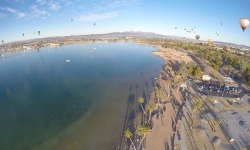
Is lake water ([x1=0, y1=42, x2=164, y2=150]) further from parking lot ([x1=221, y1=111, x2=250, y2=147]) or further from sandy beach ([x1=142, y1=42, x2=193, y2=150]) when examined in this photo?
A: parking lot ([x1=221, y1=111, x2=250, y2=147])

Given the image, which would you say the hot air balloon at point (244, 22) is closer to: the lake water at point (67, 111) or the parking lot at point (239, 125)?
the parking lot at point (239, 125)

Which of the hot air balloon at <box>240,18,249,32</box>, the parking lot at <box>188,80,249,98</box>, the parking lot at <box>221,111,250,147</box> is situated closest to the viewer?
the parking lot at <box>221,111,250,147</box>

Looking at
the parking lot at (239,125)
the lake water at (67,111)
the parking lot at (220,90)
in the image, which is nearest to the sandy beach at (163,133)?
the lake water at (67,111)

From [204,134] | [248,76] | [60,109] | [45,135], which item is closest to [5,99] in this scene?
[60,109]

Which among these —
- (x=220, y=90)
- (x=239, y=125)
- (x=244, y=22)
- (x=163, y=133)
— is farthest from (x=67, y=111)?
(x=244, y=22)

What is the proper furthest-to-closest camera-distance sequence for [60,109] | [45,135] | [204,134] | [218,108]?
[60,109]
[218,108]
[45,135]
[204,134]

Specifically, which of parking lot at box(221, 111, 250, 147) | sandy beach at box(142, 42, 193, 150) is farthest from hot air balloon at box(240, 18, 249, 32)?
sandy beach at box(142, 42, 193, 150)

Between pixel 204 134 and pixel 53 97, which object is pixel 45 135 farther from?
pixel 204 134

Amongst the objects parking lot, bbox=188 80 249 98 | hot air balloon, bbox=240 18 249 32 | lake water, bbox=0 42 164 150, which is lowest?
lake water, bbox=0 42 164 150
